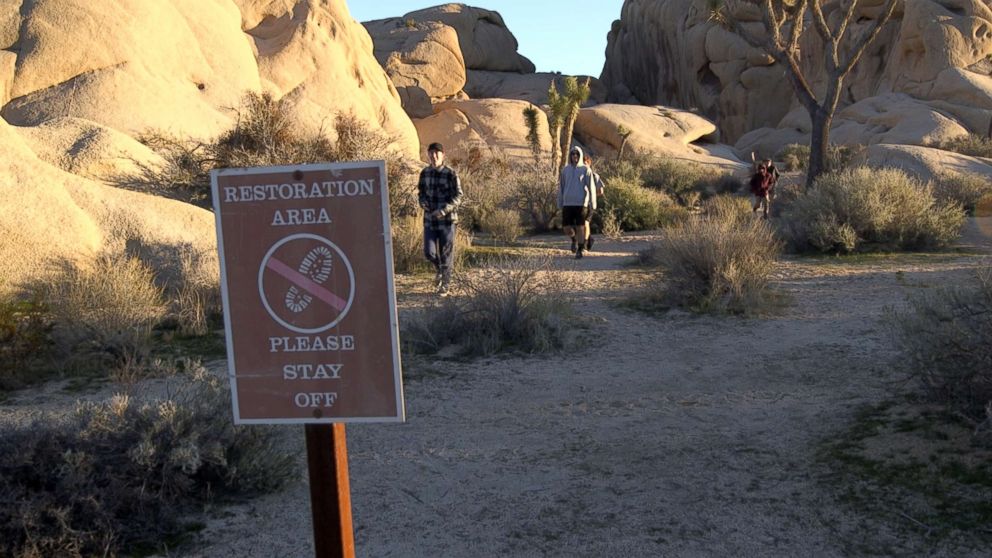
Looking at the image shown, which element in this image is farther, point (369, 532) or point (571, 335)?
point (571, 335)

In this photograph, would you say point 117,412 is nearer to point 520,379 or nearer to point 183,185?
point 520,379

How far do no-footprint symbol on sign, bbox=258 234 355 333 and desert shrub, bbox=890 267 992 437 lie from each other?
384 cm

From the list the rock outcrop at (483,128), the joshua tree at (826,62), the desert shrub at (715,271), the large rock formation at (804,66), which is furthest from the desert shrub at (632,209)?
the large rock formation at (804,66)

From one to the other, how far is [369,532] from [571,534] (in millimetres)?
1013

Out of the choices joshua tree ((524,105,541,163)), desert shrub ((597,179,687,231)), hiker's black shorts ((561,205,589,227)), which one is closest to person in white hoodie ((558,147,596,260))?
hiker's black shorts ((561,205,589,227))

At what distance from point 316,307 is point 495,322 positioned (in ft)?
20.7

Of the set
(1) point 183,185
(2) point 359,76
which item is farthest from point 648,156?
(1) point 183,185

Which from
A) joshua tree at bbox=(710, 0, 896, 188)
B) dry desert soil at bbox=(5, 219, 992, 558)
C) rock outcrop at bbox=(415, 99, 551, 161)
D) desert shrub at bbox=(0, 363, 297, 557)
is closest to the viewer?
desert shrub at bbox=(0, 363, 297, 557)

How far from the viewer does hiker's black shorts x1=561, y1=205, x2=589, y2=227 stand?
1381 centimetres

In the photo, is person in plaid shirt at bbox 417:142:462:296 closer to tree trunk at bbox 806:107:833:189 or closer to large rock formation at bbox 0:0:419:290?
large rock formation at bbox 0:0:419:290

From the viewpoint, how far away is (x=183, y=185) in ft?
48.1

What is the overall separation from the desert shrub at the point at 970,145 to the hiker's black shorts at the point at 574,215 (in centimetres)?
2235

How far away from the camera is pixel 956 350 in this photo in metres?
5.41

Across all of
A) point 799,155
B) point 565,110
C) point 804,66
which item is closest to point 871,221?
point 565,110
